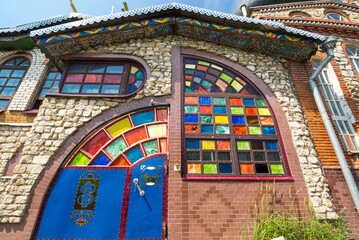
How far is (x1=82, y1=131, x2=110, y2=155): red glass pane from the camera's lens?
499cm

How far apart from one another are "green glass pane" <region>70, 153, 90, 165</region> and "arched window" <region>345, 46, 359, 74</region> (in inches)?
408

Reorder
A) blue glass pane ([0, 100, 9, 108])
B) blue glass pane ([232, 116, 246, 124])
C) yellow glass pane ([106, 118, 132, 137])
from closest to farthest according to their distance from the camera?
yellow glass pane ([106, 118, 132, 137])
blue glass pane ([232, 116, 246, 124])
blue glass pane ([0, 100, 9, 108])

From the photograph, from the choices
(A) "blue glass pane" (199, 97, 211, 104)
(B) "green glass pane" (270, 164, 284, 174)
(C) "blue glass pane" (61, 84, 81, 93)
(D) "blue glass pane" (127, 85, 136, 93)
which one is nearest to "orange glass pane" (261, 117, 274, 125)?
(B) "green glass pane" (270, 164, 284, 174)

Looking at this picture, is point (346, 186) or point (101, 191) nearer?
point (101, 191)

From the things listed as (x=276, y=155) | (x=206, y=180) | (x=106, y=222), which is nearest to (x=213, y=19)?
(x=276, y=155)

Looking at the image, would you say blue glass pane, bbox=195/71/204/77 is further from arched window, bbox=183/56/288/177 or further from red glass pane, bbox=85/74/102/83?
red glass pane, bbox=85/74/102/83

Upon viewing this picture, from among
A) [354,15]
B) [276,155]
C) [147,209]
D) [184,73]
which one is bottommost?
[147,209]

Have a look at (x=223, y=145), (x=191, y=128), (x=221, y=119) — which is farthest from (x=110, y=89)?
(x=223, y=145)

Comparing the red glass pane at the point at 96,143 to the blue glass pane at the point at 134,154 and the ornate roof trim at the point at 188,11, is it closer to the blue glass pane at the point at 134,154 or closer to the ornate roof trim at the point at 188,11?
the blue glass pane at the point at 134,154

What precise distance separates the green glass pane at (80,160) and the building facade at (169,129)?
0.03 metres

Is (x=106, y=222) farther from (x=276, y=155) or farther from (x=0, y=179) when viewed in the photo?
(x=276, y=155)

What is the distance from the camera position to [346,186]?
4938 millimetres

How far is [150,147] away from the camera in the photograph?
199 inches

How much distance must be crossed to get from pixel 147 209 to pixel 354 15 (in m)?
14.7
